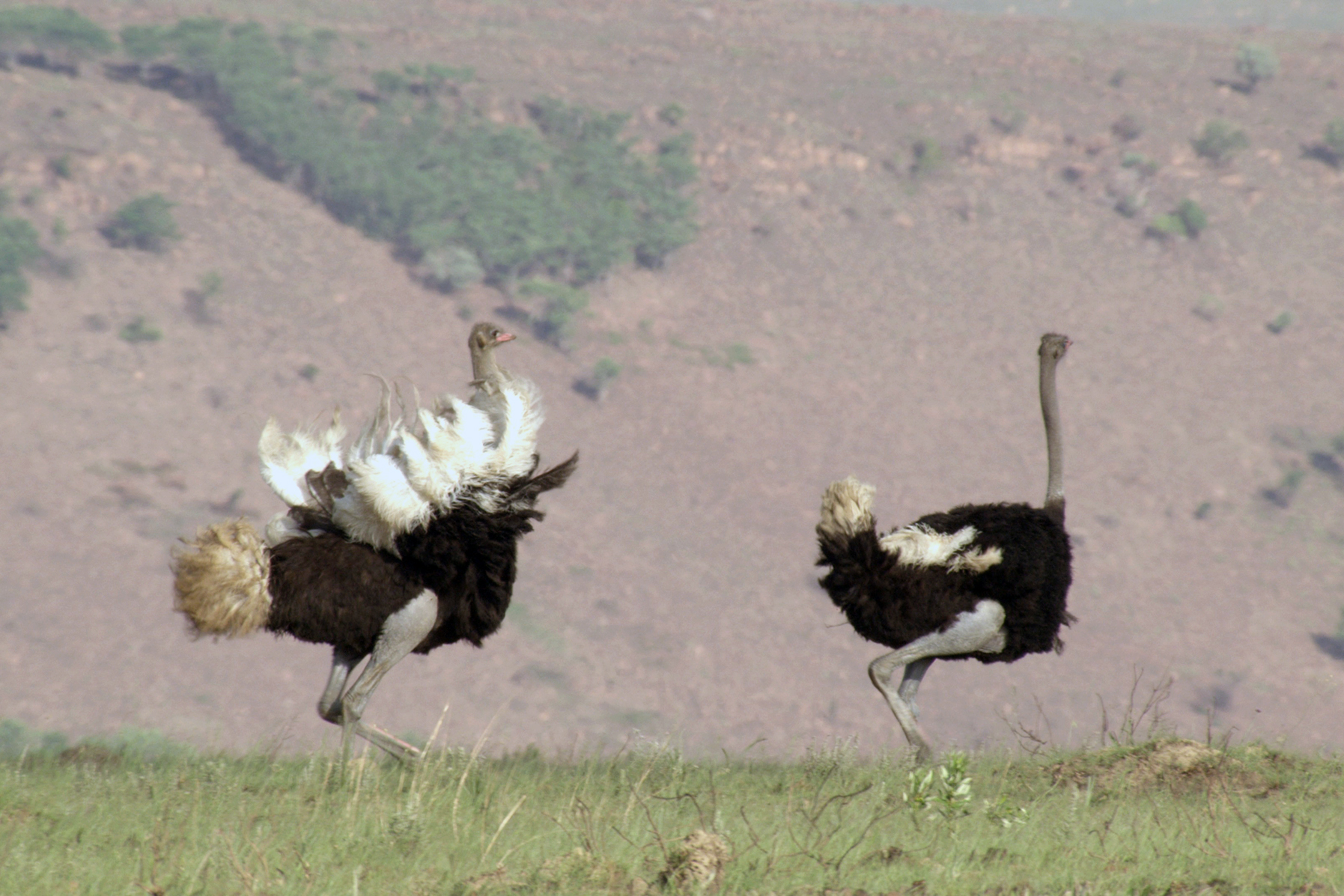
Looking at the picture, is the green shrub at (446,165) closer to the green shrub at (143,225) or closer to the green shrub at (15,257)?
the green shrub at (143,225)

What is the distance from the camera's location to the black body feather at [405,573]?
280 inches

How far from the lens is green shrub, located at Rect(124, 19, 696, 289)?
74.4 m

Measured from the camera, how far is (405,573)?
23.8ft

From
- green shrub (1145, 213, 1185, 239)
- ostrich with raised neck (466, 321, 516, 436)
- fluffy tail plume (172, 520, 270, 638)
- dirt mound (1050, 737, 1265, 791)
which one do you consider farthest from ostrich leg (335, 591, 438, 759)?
green shrub (1145, 213, 1185, 239)

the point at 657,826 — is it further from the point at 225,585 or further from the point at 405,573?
the point at 225,585

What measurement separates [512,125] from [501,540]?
254 ft

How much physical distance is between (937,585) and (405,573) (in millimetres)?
2863

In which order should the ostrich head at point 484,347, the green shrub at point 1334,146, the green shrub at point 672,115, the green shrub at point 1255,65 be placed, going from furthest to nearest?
the green shrub at point 1255,65
the green shrub at point 1334,146
the green shrub at point 672,115
the ostrich head at point 484,347

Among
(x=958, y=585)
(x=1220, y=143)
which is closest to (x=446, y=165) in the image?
(x=1220, y=143)

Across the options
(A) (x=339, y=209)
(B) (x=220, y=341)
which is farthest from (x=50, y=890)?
(A) (x=339, y=209)

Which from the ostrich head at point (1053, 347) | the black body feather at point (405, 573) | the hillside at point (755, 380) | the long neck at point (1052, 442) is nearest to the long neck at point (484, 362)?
the black body feather at point (405, 573)

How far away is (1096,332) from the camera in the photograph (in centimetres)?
7325

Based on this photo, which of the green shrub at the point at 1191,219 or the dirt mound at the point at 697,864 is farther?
the green shrub at the point at 1191,219

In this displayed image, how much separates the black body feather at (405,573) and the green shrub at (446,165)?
6534 centimetres
